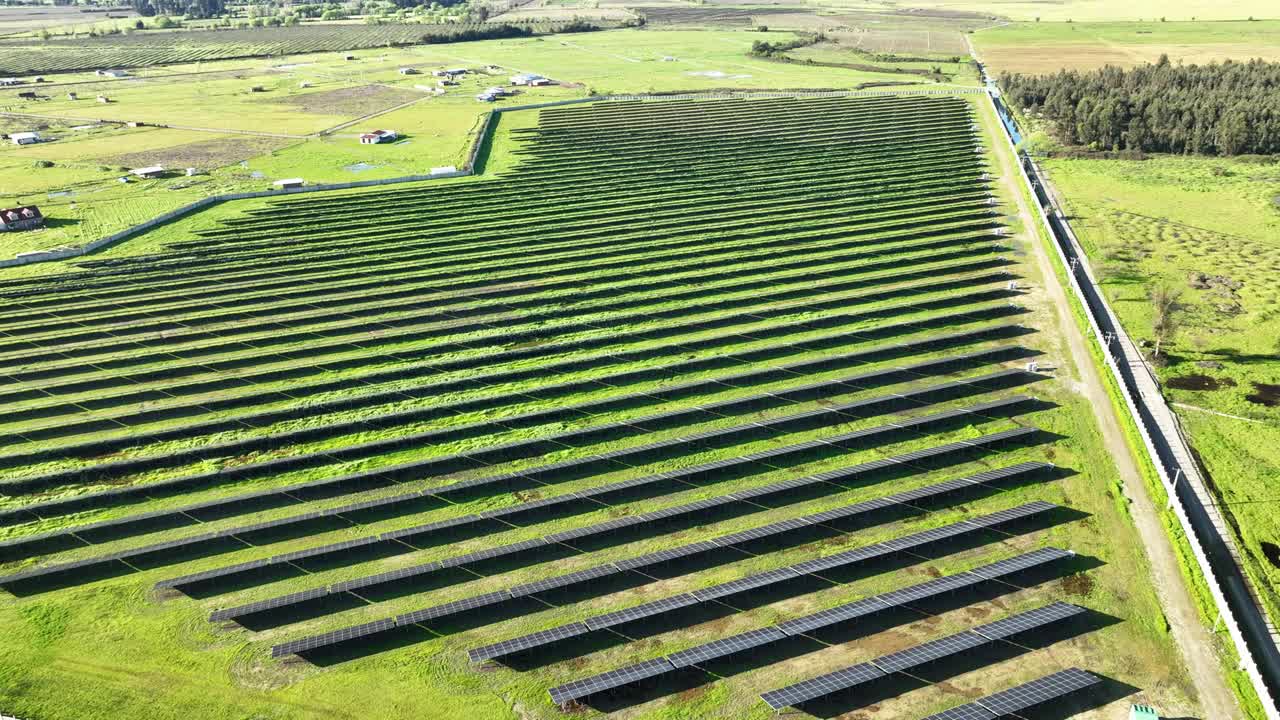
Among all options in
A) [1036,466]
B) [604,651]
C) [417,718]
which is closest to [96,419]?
[417,718]

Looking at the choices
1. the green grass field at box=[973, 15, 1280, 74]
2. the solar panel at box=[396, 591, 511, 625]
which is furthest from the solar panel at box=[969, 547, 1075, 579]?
the green grass field at box=[973, 15, 1280, 74]

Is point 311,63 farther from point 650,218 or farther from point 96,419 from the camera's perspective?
point 96,419

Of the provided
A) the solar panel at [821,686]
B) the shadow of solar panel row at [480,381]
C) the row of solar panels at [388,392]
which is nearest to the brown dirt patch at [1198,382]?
the shadow of solar panel row at [480,381]

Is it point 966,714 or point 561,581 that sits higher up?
point 561,581

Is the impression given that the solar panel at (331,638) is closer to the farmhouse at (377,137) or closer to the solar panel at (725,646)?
the solar panel at (725,646)

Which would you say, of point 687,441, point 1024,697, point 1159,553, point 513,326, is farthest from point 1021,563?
point 513,326

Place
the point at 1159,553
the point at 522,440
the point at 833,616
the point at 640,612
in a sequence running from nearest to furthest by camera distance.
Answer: the point at 833,616, the point at 640,612, the point at 1159,553, the point at 522,440

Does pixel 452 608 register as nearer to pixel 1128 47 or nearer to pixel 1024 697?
pixel 1024 697

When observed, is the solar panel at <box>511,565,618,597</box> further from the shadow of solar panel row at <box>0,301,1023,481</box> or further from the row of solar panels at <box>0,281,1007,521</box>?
the shadow of solar panel row at <box>0,301,1023,481</box>
